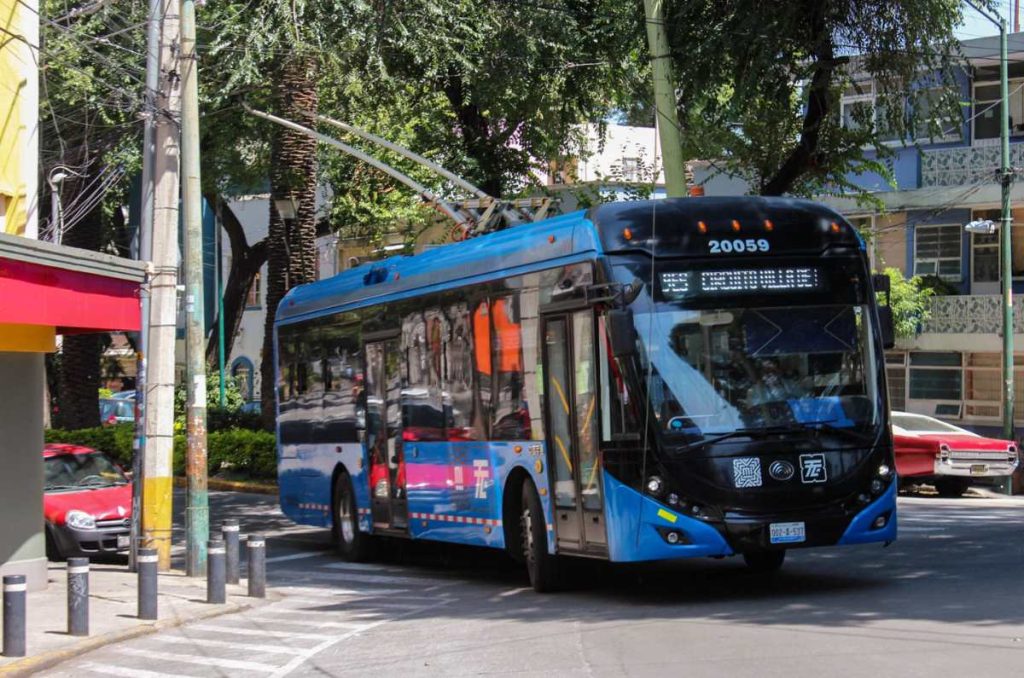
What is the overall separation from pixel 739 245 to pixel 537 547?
3479mm

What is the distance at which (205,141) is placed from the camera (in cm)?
3244

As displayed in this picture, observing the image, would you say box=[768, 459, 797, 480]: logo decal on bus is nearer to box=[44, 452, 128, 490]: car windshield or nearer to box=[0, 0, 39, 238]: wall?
box=[0, 0, 39, 238]: wall

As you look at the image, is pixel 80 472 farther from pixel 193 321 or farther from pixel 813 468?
pixel 813 468

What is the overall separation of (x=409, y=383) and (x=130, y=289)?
337 centimetres

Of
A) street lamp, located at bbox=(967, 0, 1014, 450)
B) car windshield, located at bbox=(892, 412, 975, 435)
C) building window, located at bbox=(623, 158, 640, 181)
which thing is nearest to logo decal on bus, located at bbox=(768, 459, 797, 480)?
car windshield, located at bbox=(892, 412, 975, 435)

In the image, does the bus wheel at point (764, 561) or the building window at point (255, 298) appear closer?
the bus wheel at point (764, 561)

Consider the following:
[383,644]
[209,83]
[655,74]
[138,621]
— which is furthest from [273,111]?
[383,644]

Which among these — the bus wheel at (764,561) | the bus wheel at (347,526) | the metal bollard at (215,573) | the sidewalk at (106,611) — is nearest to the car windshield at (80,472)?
the sidewalk at (106,611)

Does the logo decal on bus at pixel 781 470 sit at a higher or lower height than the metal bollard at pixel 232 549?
higher

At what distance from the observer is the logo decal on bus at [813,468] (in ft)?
41.6

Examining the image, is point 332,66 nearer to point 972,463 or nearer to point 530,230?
point 530,230

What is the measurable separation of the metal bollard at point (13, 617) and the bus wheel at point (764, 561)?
23.0ft

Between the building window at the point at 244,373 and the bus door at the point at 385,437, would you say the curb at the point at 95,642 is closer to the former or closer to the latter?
the bus door at the point at 385,437

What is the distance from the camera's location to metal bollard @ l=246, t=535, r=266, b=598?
50.6 ft
